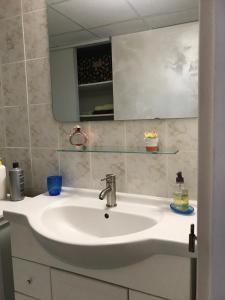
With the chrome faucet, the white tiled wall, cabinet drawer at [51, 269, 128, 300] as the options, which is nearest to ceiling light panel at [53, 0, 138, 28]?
the white tiled wall

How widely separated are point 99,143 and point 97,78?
0.33 metres

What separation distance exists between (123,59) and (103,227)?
2.62 feet

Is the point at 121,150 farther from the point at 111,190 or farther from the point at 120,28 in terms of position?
the point at 120,28

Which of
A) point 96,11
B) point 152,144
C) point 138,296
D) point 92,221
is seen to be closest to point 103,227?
point 92,221

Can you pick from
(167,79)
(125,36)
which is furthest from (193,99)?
(125,36)

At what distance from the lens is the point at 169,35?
1.11 metres

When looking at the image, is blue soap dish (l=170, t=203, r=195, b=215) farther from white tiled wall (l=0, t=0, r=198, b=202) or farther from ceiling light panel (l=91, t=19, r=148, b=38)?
ceiling light panel (l=91, t=19, r=148, b=38)

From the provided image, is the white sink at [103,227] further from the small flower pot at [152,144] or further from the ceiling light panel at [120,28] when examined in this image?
the ceiling light panel at [120,28]

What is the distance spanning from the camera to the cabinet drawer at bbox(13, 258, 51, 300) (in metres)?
1.09

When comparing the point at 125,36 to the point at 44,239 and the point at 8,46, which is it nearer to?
the point at 8,46

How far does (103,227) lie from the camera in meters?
1.17

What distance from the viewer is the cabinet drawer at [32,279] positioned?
109 centimetres

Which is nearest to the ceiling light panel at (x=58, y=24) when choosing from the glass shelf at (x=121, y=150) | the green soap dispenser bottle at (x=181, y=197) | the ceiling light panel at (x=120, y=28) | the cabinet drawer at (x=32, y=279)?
the ceiling light panel at (x=120, y=28)

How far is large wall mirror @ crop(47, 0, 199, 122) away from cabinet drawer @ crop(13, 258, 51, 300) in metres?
0.74
